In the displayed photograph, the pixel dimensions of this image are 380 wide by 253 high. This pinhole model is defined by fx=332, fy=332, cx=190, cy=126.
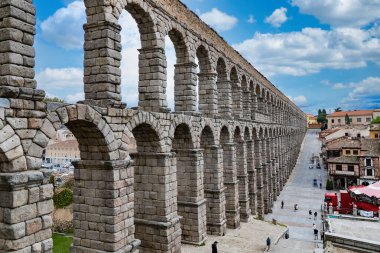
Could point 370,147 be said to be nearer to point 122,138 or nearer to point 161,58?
point 161,58

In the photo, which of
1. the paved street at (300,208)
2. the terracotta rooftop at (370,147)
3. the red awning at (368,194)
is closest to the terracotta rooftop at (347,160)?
the terracotta rooftop at (370,147)

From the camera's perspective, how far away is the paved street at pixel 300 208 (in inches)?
973

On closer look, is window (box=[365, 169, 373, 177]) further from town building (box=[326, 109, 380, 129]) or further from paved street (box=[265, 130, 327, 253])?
town building (box=[326, 109, 380, 129])

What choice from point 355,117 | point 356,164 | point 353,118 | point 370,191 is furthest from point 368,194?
point 353,118

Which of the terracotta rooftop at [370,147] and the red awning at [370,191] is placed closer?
the red awning at [370,191]

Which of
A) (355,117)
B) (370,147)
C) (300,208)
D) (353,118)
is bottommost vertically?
(300,208)

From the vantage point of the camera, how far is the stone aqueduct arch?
7.84 m

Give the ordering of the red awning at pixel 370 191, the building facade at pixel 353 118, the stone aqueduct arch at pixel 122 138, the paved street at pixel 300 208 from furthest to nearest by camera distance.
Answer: the building facade at pixel 353 118 < the paved street at pixel 300 208 < the red awning at pixel 370 191 < the stone aqueduct arch at pixel 122 138

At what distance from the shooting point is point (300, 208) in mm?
38406

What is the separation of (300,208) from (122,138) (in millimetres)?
32061

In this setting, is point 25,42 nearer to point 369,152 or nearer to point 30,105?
point 30,105

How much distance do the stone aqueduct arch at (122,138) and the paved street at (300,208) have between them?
538 cm

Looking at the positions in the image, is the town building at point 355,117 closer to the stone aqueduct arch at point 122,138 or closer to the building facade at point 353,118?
the building facade at point 353,118

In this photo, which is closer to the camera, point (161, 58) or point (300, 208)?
point (161, 58)
